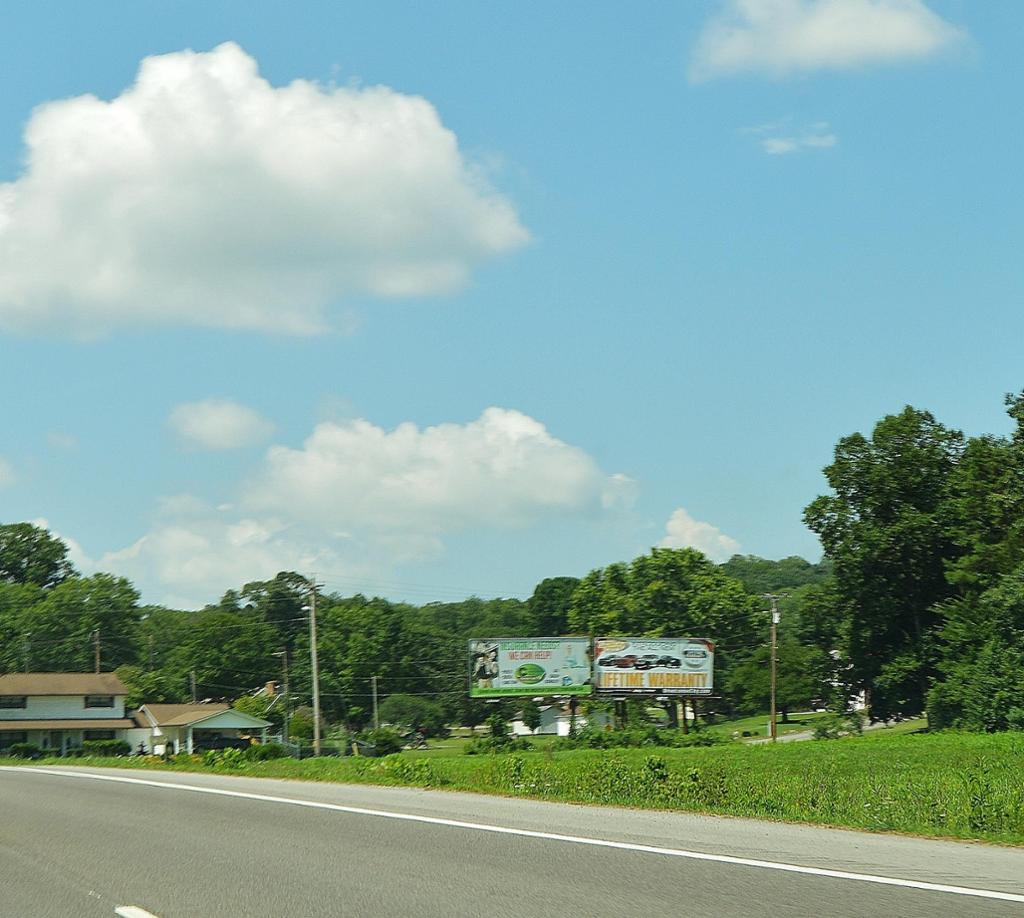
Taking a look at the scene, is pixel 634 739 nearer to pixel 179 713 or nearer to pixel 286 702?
pixel 179 713

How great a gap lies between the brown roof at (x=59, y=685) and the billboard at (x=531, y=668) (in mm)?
33196

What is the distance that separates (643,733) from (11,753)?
38230mm

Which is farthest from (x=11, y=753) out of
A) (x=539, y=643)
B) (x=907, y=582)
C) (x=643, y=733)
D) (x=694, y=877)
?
(x=694, y=877)

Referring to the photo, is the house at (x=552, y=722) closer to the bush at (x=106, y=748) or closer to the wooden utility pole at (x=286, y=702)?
the wooden utility pole at (x=286, y=702)

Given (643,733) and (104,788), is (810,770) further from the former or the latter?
(643,733)

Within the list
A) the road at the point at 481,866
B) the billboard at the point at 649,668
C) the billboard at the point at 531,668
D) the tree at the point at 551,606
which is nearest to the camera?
the road at the point at 481,866

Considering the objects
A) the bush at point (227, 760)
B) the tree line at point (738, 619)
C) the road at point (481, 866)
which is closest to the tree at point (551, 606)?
the tree line at point (738, 619)

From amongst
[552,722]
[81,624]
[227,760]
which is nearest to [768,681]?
[552,722]

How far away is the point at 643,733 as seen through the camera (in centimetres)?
7350

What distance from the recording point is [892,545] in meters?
68.6

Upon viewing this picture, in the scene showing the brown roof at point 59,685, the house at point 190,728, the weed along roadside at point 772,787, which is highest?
the weed along roadside at point 772,787

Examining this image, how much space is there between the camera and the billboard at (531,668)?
73.8 m

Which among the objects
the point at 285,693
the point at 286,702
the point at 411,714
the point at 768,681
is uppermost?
the point at 768,681

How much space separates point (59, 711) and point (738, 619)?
181 feet
